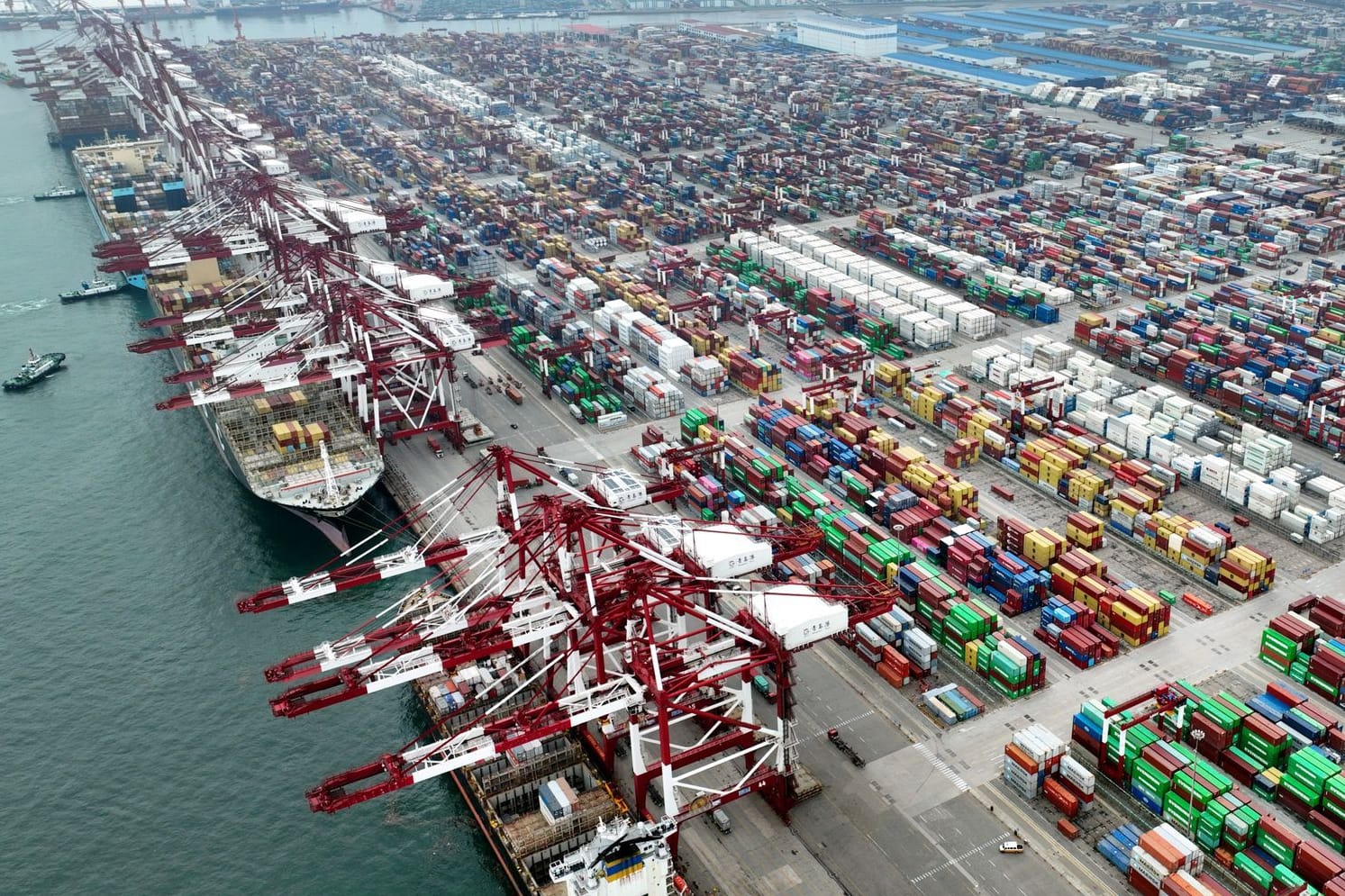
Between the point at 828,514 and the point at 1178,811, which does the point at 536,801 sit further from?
the point at 1178,811

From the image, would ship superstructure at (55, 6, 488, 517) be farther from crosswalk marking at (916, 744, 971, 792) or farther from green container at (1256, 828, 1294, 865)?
green container at (1256, 828, 1294, 865)

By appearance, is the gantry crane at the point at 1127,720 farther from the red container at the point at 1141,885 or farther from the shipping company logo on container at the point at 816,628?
the shipping company logo on container at the point at 816,628

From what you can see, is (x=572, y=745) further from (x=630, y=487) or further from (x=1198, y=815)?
(x=1198, y=815)

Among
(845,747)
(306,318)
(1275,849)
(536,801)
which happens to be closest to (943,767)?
(845,747)

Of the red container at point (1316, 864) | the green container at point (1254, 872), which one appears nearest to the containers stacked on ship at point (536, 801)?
the green container at point (1254, 872)

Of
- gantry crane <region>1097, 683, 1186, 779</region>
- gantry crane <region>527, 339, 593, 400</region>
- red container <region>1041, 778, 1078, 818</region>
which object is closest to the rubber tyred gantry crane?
red container <region>1041, 778, 1078, 818</region>

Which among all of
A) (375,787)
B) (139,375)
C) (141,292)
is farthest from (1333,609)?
(141,292)
